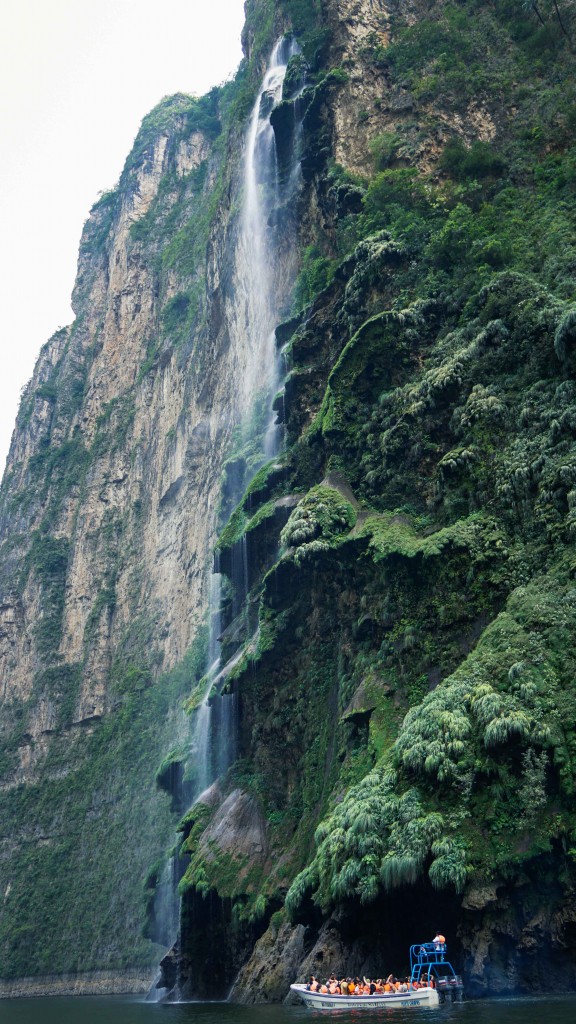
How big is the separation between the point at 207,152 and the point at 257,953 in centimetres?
8395

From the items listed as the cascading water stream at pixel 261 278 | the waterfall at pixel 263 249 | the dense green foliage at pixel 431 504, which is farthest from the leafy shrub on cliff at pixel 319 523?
the waterfall at pixel 263 249

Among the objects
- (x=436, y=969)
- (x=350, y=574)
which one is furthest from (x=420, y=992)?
(x=350, y=574)

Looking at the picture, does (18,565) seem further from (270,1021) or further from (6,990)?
(270,1021)

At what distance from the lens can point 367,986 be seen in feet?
69.7

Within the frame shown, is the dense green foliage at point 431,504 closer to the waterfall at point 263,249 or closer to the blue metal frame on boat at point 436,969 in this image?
the blue metal frame on boat at point 436,969

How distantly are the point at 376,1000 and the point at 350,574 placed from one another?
1480 cm

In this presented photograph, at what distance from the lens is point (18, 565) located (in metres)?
89.9

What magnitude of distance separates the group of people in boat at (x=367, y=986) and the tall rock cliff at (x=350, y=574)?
42.7 inches

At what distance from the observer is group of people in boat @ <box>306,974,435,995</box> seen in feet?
67.2

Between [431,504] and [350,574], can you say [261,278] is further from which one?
[431,504]

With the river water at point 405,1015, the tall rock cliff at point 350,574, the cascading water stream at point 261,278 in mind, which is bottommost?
the river water at point 405,1015

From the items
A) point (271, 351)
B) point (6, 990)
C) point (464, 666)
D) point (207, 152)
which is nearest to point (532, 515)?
point (464, 666)

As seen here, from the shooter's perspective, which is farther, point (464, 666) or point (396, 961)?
point (464, 666)

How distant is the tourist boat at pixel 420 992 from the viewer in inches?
789
